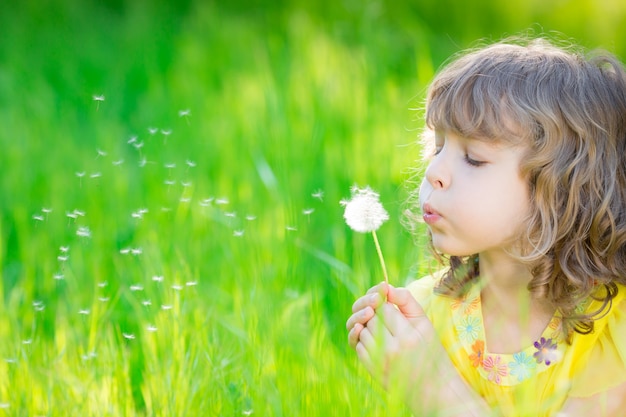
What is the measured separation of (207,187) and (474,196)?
4.15 ft

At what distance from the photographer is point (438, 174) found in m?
1.81

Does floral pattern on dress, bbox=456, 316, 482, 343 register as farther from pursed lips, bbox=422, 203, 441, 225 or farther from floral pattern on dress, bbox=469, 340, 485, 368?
pursed lips, bbox=422, 203, 441, 225

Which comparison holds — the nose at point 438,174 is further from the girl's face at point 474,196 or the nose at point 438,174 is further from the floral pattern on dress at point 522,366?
the floral pattern on dress at point 522,366

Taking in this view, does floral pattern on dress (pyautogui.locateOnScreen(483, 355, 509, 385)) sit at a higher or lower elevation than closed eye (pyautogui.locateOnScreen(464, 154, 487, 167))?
lower

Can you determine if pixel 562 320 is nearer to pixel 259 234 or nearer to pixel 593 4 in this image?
pixel 259 234

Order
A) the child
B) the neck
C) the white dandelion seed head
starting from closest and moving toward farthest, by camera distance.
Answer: the white dandelion seed head
the child
the neck

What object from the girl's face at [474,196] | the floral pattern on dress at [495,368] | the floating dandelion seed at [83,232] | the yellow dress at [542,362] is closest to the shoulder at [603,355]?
the yellow dress at [542,362]

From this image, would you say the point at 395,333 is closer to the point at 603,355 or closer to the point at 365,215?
the point at 365,215

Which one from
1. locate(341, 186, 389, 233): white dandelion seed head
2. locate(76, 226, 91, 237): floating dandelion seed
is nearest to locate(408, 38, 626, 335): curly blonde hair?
locate(341, 186, 389, 233): white dandelion seed head

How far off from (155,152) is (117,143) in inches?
11.0

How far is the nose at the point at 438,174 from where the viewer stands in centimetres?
180

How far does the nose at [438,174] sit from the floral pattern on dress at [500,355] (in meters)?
0.20

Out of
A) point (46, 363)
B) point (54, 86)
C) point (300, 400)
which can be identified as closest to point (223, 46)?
point (54, 86)

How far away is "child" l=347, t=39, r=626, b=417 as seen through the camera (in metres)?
1.80
